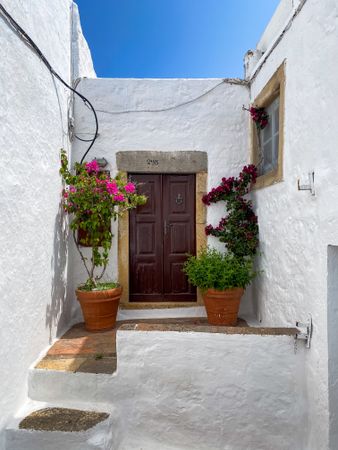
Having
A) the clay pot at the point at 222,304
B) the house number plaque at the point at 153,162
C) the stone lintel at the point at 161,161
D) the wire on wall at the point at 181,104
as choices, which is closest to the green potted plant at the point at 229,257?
the clay pot at the point at 222,304

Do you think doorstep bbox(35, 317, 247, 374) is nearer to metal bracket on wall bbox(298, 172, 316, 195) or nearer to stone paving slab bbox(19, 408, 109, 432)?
stone paving slab bbox(19, 408, 109, 432)

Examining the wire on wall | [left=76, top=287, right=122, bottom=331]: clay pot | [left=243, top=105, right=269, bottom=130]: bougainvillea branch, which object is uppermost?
the wire on wall

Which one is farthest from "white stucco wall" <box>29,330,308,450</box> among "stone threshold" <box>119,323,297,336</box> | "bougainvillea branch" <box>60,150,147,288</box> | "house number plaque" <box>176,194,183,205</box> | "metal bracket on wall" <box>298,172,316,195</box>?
"house number plaque" <box>176,194,183,205</box>

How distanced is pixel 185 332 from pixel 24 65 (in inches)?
101

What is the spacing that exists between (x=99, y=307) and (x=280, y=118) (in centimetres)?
272

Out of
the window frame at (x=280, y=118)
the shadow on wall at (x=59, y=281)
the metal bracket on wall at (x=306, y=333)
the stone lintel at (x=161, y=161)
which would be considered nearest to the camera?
the metal bracket on wall at (x=306, y=333)

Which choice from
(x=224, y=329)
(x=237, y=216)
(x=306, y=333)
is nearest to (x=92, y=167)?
(x=237, y=216)

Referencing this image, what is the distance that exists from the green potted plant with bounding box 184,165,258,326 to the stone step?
1.58 m

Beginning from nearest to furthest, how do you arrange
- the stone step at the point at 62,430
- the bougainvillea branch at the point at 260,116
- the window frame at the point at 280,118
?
the stone step at the point at 62,430, the window frame at the point at 280,118, the bougainvillea branch at the point at 260,116

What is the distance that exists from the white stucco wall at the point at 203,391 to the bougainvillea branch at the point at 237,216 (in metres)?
1.48

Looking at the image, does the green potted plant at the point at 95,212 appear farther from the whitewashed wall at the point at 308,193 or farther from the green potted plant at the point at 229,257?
the whitewashed wall at the point at 308,193

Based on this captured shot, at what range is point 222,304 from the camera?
3646 millimetres

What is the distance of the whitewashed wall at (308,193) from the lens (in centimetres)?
220

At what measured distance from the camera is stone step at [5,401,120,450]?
2340 millimetres
